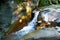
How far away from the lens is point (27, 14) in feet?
26.4

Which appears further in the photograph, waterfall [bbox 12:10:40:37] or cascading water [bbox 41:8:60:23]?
cascading water [bbox 41:8:60:23]

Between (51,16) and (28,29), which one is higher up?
(51,16)

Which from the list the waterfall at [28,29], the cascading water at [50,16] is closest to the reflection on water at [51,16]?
the cascading water at [50,16]

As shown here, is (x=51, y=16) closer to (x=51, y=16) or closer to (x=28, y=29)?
(x=51, y=16)

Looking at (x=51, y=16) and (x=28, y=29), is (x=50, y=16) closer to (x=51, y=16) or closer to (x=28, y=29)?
(x=51, y=16)

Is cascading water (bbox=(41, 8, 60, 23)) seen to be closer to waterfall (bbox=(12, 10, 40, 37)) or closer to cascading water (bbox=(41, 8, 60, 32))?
cascading water (bbox=(41, 8, 60, 32))

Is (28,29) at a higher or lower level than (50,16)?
lower

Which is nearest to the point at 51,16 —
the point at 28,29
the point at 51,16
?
the point at 51,16

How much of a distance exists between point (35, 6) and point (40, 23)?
2.18 meters

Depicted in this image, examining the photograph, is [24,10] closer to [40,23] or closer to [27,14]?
[27,14]

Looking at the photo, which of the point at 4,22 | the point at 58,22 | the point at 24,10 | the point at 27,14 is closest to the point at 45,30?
the point at 58,22

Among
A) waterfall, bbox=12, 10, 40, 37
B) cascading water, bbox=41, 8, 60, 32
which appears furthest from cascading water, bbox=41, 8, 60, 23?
waterfall, bbox=12, 10, 40, 37

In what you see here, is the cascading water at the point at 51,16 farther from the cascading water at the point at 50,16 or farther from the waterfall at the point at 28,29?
the waterfall at the point at 28,29

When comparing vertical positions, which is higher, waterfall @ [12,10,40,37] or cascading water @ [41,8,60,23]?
cascading water @ [41,8,60,23]
